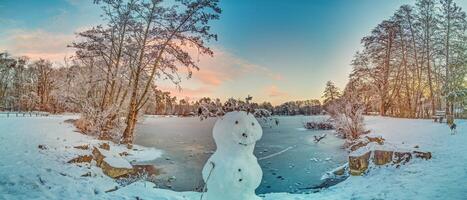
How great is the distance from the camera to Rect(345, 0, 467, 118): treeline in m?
13.4

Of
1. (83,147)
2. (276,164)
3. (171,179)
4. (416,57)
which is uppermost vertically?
(416,57)

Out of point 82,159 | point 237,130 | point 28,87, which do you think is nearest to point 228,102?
point 237,130

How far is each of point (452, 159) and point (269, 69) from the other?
4691 millimetres

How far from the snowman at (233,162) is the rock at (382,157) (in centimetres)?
386

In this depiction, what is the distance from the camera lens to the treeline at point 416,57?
1340 cm

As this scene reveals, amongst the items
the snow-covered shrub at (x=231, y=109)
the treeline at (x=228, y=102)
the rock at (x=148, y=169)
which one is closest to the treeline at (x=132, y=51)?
the treeline at (x=228, y=102)

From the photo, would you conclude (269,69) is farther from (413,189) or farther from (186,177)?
(413,189)

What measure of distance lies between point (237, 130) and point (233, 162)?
1.20 ft

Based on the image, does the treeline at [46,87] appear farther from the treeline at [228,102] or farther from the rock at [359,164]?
the rock at [359,164]

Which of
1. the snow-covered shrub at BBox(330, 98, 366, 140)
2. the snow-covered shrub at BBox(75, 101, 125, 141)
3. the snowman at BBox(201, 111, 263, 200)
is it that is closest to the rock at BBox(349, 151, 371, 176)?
the snowman at BBox(201, 111, 263, 200)

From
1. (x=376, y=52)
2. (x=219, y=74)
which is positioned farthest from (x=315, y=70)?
(x=376, y=52)

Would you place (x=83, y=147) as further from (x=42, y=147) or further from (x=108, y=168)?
(x=42, y=147)

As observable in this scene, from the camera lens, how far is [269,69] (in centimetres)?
902

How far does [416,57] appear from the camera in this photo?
15.6 meters
